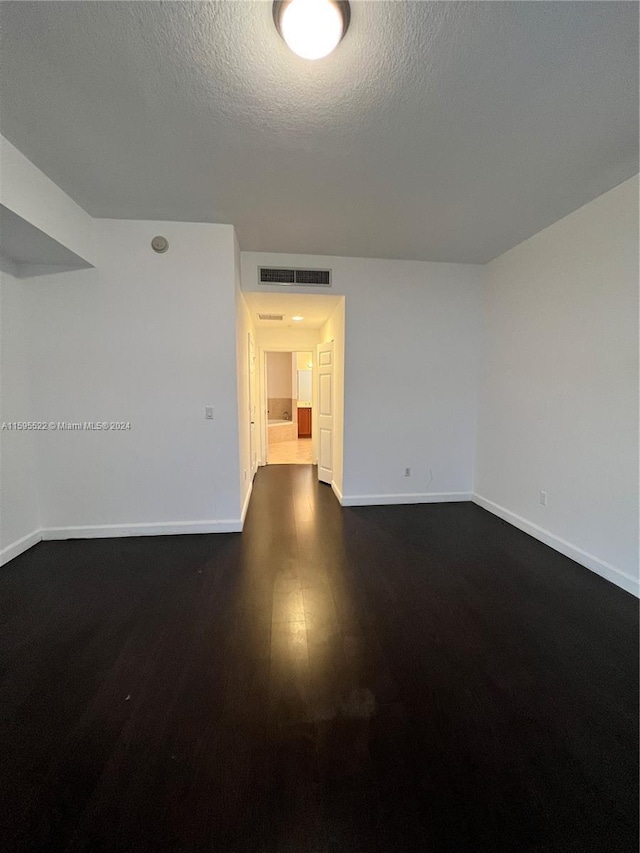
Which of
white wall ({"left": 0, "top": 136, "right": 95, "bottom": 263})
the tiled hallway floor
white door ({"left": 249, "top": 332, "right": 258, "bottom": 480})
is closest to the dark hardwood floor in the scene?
white door ({"left": 249, "top": 332, "right": 258, "bottom": 480})

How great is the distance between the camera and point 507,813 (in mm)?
1058

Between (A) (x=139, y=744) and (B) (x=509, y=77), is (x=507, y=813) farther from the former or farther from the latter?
(B) (x=509, y=77)

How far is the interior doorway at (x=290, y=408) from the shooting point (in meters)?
6.81

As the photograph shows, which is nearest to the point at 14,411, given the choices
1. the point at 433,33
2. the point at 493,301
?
the point at 433,33

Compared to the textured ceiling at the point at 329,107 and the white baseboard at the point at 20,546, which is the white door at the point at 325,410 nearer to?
the textured ceiling at the point at 329,107

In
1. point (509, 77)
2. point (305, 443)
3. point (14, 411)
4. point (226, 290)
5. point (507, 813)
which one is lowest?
point (507, 813)

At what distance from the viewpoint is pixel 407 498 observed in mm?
3867

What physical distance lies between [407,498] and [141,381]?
10.5ft

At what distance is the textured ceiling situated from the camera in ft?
3.99

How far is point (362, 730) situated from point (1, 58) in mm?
3268

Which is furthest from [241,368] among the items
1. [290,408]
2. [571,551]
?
[290,408]

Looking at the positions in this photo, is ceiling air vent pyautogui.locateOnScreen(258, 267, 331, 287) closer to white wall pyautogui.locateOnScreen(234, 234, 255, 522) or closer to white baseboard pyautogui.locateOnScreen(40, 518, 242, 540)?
white wall pyautogui.locateOnScreen(234, 234, 255, 522)
